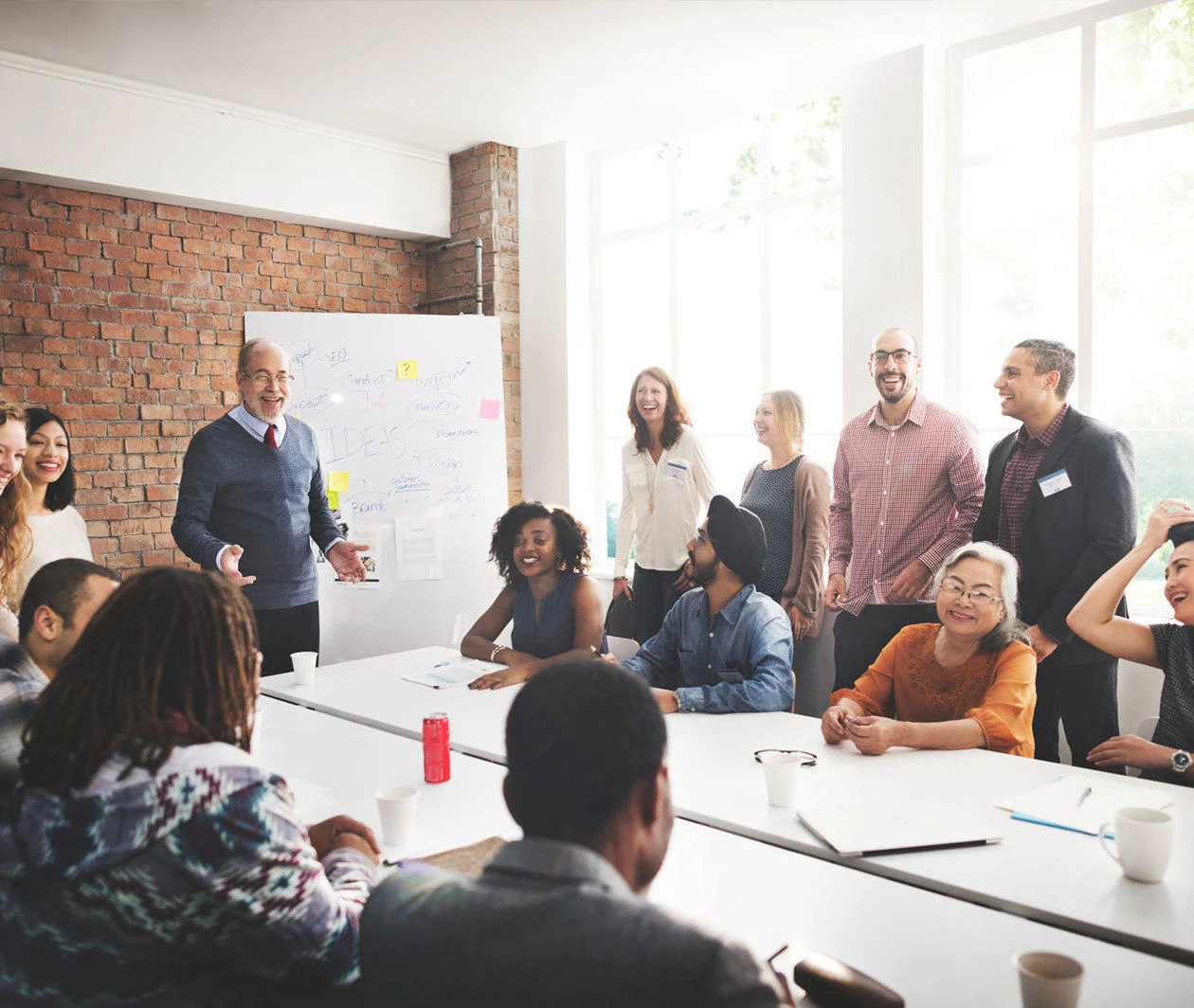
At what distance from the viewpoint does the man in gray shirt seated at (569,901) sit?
755 millimetres

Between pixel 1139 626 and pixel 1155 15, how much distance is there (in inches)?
117

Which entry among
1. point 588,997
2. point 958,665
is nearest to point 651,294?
point 958,665

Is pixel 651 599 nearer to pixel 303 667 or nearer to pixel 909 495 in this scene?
pixel 909 495

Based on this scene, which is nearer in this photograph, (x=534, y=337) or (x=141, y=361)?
(x=141, y=361)

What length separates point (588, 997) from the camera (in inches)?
29.5

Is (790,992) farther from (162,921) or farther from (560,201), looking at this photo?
(560,201)

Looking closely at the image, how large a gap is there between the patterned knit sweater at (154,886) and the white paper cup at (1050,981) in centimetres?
85

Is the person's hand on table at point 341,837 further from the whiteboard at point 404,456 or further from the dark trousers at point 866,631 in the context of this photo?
the whiteboard at point 404,456

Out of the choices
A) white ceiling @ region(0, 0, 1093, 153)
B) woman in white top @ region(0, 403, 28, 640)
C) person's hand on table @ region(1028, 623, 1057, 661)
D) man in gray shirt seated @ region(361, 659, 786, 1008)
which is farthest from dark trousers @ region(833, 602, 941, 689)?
woman in white top @ region(0, 403, 28, 640)

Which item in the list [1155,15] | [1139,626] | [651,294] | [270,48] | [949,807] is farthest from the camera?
[651,294]

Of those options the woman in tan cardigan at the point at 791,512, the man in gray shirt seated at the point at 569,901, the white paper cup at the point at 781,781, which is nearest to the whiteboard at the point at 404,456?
the woman in tan cardigan at the point at 791,512

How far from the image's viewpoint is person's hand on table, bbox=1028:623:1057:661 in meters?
2.95

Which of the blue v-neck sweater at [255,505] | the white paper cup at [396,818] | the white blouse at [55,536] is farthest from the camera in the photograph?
the blue v-neck sweater at [255,505]

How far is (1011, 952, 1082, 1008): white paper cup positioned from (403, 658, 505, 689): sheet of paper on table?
6.64ft
